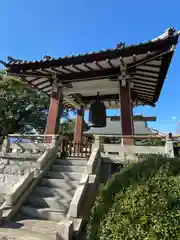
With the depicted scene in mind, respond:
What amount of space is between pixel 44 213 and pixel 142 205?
306 centimetres

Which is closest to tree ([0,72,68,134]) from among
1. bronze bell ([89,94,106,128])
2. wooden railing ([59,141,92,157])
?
wooden railing ([59,141,92,157])

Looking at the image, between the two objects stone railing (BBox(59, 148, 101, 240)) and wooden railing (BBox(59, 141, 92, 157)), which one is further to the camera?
wooden railing (BBox(59, 141, 92, 157))

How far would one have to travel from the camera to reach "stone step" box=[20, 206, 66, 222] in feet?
15.7

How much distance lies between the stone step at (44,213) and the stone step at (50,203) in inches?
6.8

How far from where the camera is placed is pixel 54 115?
337 inches

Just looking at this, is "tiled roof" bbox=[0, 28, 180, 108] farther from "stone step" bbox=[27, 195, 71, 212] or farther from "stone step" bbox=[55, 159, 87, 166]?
"stone step" bbox=[27, 195, 71, 212]

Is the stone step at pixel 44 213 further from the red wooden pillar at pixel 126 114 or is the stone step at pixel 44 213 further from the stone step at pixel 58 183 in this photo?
the red wooden pillar at pixel 126 114

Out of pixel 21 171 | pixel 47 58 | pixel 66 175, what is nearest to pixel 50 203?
pixel 66 175

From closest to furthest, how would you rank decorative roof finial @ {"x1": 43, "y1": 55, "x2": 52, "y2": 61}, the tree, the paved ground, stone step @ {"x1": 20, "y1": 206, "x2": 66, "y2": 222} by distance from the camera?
the paved ground < stone step @ {"x1": 20, "y1": 206, "x2": 66, "y2": 222} < decorative roof finial @ {"x1": 43, "y1": 55, "x2": 52, "y2": 61} < the tree

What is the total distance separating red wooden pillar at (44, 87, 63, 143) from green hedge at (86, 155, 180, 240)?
5423mm

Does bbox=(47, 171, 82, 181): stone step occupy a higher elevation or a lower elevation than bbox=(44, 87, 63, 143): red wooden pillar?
lower

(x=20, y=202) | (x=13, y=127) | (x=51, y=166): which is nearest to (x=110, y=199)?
(x=20, y=202)

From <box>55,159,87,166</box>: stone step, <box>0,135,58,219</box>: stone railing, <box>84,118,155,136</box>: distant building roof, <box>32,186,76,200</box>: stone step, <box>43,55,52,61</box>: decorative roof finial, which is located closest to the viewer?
<box>0,135,58,219</box>: stone railing

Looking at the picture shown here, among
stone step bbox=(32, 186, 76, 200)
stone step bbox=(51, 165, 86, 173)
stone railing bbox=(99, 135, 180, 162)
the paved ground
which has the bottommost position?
the paved ground
